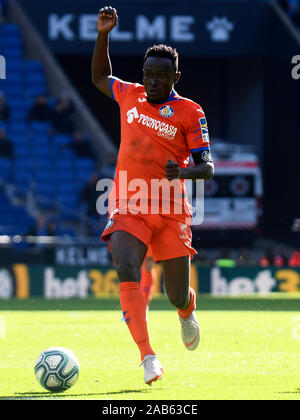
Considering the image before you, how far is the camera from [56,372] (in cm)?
674

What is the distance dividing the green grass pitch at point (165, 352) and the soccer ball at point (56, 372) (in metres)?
0.07

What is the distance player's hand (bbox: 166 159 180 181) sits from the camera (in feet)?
22.4

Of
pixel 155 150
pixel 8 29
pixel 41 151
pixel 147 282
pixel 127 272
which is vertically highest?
pixel 8 29

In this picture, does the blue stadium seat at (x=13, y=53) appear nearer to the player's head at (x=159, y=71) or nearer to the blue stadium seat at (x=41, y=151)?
the blue stadium seat at (x=41, y=151)

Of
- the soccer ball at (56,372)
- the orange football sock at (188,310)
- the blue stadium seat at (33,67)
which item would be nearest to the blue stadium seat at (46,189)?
the blue stadium seat at (33,67)

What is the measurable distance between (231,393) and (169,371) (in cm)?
132

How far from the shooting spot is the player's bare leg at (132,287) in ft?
22.2

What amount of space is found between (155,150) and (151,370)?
1716 millimetres

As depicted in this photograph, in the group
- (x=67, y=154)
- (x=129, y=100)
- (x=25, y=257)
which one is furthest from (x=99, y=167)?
(x=129, y=100)

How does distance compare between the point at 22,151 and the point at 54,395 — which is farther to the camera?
the point at 22,151

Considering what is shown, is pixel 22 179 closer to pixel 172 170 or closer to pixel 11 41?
pixel 11 41

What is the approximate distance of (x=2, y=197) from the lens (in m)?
23.0

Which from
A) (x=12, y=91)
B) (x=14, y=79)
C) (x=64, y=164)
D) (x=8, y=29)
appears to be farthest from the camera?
(x=8, y=29)

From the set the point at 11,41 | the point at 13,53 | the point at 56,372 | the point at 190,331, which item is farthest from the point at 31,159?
the point at 56,372
